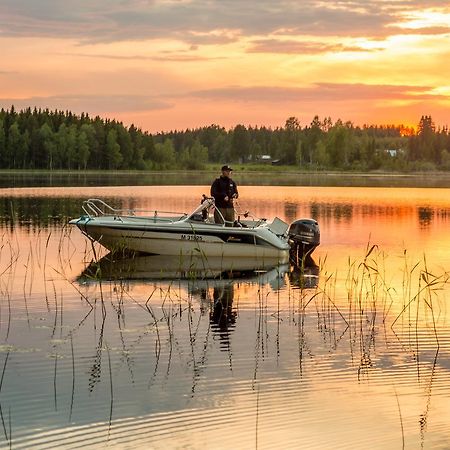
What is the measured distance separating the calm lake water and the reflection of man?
57mm

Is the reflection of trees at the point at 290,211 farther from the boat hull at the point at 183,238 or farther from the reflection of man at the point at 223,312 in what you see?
the reflection of man at the point at 223,312

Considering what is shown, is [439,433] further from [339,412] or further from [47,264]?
[47,264]

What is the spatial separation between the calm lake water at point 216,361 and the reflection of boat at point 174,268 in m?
0.16

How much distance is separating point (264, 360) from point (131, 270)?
33.1 ft

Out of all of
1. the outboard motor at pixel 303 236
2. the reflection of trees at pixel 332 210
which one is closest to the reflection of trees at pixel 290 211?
the reflection of trees at pixel 332 210

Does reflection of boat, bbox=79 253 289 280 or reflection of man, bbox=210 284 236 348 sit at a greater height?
reflection of boat, bbox=79 253 289 280

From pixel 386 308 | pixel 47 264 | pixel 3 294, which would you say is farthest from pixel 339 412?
pixel 47 264

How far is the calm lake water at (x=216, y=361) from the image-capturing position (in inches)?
391

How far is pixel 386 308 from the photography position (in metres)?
17.6

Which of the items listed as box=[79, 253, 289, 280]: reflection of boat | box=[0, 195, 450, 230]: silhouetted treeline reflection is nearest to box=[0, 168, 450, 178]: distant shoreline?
box=[0, 195, 450, 230]: silhouetted treeline reflection

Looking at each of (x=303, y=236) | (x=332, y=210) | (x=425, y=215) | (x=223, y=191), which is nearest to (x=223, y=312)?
(x=223, y=191)

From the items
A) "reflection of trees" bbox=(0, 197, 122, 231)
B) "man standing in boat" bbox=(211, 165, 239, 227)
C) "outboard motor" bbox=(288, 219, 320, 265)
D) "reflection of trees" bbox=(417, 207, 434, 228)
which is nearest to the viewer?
"man standing in boat" bbox=(211, 165, 239, 227)

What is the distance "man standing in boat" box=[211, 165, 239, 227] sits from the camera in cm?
2492

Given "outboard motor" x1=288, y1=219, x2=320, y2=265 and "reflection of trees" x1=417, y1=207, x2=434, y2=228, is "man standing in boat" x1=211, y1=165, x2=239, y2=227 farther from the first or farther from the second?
"reflection of trees" x1=417, y1=207, x2=434, y2=228
